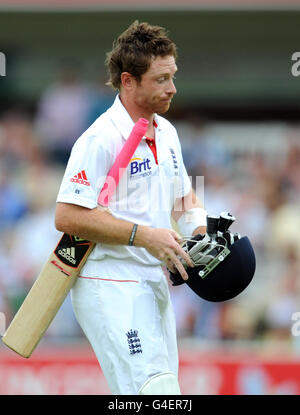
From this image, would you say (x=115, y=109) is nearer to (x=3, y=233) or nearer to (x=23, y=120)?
(x=3, y=233)

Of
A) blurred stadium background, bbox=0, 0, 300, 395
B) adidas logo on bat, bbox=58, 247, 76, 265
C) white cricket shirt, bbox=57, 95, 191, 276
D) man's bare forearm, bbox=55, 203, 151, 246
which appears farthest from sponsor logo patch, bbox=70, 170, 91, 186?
blurred stadium background, bbox=0, 0, 300, 395

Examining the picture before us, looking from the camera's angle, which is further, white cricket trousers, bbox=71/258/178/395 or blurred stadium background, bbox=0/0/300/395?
blurred stadium background, bbox=0/0/300/395

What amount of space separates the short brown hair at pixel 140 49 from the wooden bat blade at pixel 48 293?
2.92 ft

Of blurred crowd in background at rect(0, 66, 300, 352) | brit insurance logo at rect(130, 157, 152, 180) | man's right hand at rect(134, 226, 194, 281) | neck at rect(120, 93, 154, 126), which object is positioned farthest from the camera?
blurred crowd in background at rect(0, 66, 300, 352)

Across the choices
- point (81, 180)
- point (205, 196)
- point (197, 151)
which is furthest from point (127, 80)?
point (197, 151)

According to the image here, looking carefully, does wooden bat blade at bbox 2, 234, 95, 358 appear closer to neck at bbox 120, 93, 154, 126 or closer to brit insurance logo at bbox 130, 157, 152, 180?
brit insurance logo at bbox 130, 157, 152, 180

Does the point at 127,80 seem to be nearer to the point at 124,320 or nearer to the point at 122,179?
the point at 122,179

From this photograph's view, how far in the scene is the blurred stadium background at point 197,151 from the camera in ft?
22.9

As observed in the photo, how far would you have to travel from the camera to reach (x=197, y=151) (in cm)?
954

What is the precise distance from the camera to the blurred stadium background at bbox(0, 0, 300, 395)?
6.99 m

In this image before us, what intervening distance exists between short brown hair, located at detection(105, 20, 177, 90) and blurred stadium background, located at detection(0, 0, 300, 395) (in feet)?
11.2

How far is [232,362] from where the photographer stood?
6910 millimetres

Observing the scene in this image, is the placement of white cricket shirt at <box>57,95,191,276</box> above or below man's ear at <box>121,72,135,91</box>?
below
